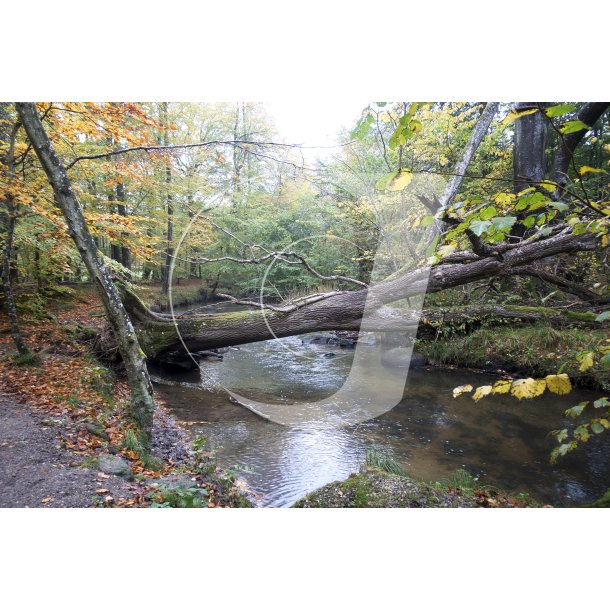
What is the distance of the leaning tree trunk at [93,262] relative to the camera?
226 cm

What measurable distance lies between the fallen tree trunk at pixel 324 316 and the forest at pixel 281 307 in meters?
0.02

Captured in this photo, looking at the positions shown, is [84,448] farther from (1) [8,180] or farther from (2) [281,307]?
(1) [8,180]

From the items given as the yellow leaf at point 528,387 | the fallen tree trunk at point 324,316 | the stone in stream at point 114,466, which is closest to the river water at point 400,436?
the fallen tree trunk at point 324,316

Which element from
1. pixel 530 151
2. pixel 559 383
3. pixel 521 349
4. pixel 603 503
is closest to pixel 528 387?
pixel 559 383

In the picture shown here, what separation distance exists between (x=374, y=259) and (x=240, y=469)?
7.09 ft

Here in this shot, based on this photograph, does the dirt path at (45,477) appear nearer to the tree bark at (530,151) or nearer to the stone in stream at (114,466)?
the stone in stream at (114,466)

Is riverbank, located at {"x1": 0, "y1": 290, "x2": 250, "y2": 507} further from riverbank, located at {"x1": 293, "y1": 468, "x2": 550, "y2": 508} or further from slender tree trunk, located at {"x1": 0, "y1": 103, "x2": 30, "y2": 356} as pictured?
slender tree trunk, located at {"x1": 0, "y1": 103, "x2": 30, "y2": 356}

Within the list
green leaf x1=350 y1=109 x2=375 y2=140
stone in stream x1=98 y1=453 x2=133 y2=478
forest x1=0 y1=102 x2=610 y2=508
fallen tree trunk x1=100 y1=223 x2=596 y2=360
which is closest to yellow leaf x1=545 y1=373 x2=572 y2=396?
forest x1=0 y1=102 x2=610 y2=508

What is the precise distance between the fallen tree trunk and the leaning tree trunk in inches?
52.3

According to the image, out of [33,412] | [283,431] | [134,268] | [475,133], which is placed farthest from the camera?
[134,268]

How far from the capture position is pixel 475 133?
12.0 ft

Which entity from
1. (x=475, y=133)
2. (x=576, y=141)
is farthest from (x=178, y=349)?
(x=576, y=141)

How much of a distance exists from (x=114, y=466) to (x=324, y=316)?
2227 mm

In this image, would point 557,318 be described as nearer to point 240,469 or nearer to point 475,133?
point 475,133
